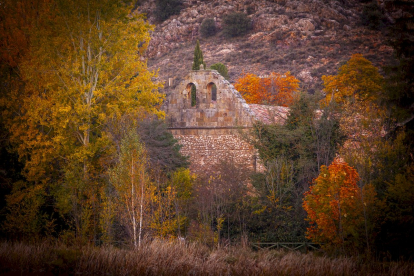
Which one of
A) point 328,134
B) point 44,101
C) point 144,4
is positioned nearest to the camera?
point 44,101

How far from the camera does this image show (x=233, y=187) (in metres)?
20.0

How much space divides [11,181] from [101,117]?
4.88 meters

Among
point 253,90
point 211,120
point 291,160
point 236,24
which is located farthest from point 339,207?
point 236,24

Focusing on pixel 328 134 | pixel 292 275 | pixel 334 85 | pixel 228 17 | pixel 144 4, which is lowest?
pixel 292 275

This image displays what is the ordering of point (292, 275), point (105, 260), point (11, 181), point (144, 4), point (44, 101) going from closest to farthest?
point (292, 275)
point (105, 260)
point (44, 101)
point (11, 181)
point (144, 4)

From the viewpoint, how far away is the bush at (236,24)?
6288 cm

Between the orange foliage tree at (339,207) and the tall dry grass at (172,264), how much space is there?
6.46 feet

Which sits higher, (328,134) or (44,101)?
(44,101)

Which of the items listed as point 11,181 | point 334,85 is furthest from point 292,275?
point 334,85

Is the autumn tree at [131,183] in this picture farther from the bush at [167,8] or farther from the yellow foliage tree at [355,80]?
the bush at [167,8]

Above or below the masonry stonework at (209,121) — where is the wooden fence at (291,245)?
below

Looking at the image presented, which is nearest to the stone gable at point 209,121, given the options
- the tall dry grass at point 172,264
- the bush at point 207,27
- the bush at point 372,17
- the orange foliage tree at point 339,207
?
the orange foliage tree at point 339,207

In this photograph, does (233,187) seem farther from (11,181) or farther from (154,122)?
(11,181)

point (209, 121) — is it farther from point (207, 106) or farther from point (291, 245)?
point (291, 245)
